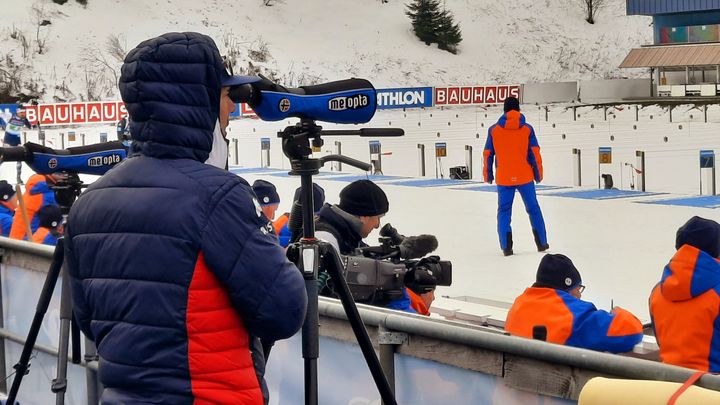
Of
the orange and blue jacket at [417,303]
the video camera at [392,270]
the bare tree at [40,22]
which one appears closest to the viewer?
the video camera at [392,270]

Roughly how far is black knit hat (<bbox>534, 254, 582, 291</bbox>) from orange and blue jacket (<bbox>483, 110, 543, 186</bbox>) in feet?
21.6

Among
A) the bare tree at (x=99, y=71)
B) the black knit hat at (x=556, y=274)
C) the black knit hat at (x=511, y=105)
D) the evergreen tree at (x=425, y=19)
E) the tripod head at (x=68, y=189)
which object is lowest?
the black knit hat at (x=556, y=274)

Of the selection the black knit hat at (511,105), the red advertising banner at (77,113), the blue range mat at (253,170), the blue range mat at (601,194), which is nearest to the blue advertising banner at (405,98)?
the red advertising banner at (77,113)

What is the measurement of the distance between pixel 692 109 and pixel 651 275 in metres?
28.5

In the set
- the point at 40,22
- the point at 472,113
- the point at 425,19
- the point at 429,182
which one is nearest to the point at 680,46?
the point at 425,19

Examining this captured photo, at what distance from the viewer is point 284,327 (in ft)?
8.55

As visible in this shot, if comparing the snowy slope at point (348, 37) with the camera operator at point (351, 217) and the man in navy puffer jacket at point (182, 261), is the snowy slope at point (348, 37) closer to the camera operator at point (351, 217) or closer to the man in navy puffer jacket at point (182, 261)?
the camera operator at point (351, 217)

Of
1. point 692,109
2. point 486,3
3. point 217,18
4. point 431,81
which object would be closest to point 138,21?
point 217,18

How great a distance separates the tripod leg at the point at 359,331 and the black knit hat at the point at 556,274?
2.03 metres

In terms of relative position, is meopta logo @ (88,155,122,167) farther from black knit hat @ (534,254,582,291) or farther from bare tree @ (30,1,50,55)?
bare tree @ (30,1,50,55)

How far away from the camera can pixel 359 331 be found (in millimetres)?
3076

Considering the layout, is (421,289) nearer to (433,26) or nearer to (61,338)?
(61,338)

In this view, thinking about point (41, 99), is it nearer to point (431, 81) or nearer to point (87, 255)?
point (431, 81)

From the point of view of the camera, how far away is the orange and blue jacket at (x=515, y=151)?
11.6 m
